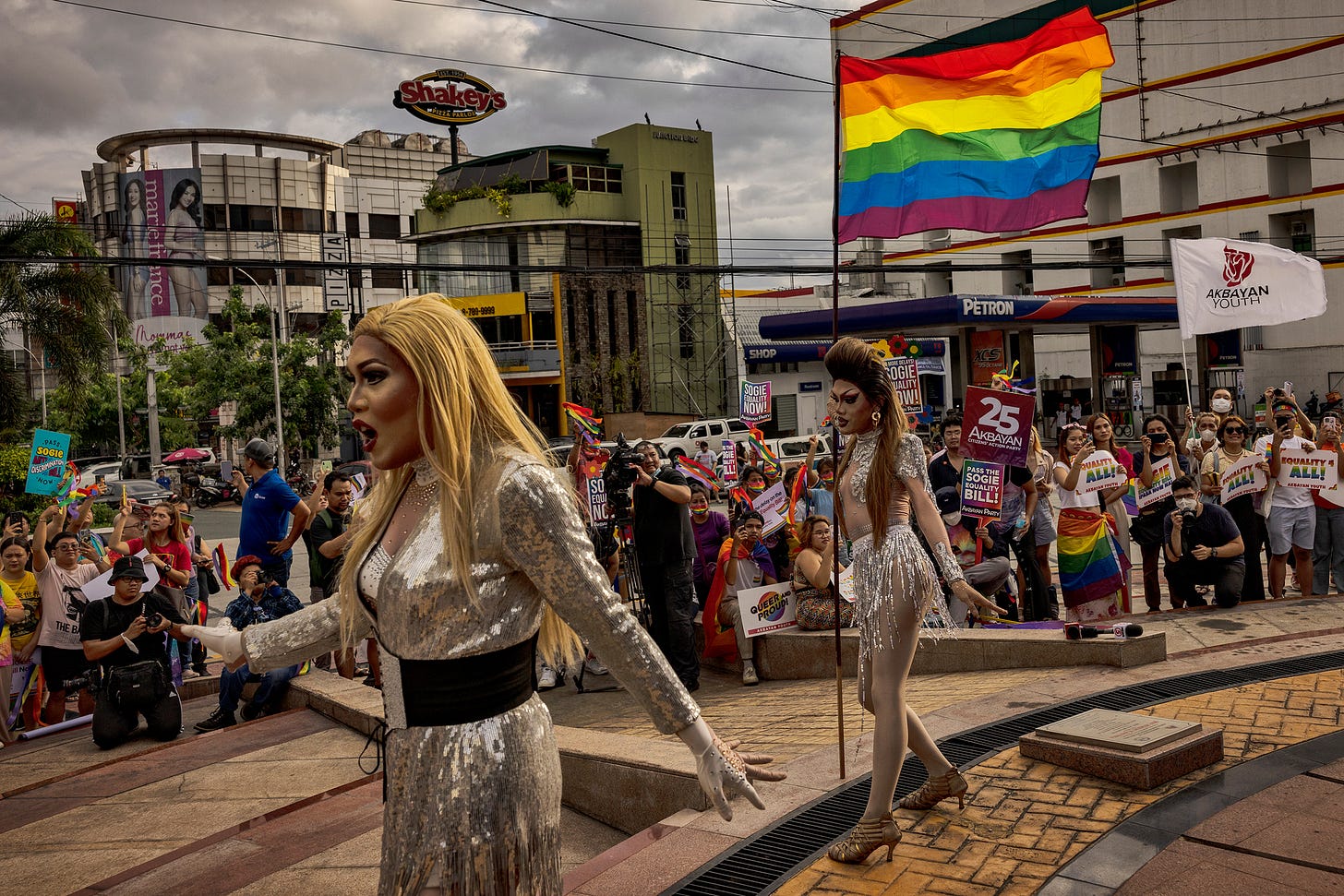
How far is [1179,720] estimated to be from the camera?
510 centimetres

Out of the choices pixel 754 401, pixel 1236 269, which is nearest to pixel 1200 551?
pixel 1236 269

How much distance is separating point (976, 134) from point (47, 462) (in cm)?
949

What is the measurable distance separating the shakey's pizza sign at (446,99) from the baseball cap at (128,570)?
5505 centimetres

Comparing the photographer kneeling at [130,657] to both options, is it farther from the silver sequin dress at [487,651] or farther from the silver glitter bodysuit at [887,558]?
the silver sequin dress at [487,651]

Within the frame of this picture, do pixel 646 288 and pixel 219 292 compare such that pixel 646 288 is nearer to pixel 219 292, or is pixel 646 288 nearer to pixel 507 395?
pixel 219 292

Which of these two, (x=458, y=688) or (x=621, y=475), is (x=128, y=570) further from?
(x=458, y=688)

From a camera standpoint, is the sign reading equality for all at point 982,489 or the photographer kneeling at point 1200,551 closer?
the sign reading equality for all at point 982,489

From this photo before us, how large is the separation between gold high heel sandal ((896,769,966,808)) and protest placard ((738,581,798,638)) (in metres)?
3.93

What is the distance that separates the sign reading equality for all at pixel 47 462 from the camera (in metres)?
11.2

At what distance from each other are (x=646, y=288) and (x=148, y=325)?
864 inches

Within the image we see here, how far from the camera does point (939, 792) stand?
450 centimetres

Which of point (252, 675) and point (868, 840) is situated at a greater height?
point (868, 840)

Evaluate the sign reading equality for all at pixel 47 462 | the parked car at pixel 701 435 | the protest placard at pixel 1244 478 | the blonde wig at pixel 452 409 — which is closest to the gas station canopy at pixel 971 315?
the parked car at pixel 701 435

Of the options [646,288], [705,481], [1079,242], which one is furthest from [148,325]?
[705,481]
